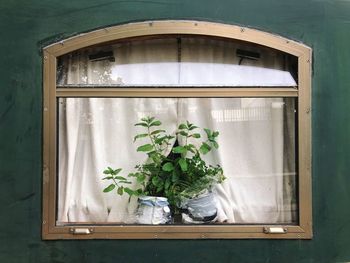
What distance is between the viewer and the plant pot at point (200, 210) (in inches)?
116

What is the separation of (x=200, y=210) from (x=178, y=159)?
1.25 ft

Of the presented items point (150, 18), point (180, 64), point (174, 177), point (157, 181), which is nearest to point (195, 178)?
point (174, 177)

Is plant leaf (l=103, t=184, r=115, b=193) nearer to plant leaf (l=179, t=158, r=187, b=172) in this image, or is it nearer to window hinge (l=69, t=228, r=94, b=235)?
window hinge (l=69, t=228, r=94, b=235)

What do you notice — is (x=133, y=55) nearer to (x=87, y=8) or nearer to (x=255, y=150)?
(x=87, y=8)

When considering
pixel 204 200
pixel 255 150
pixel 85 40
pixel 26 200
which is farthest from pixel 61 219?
pixel 255 150

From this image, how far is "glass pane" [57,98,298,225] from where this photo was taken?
2.98 metres

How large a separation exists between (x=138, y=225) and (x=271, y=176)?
1.00m

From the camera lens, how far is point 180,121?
3.06 m

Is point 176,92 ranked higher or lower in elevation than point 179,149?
higher

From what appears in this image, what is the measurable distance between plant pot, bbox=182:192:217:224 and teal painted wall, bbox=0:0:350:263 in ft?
0.52

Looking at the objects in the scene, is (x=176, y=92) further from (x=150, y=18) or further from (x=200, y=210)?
(x=200, y=210)

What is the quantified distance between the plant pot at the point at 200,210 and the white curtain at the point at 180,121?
0.28ft

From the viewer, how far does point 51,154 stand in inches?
112

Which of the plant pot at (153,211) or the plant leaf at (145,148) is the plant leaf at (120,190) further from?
the plant leaf at (145,148)
